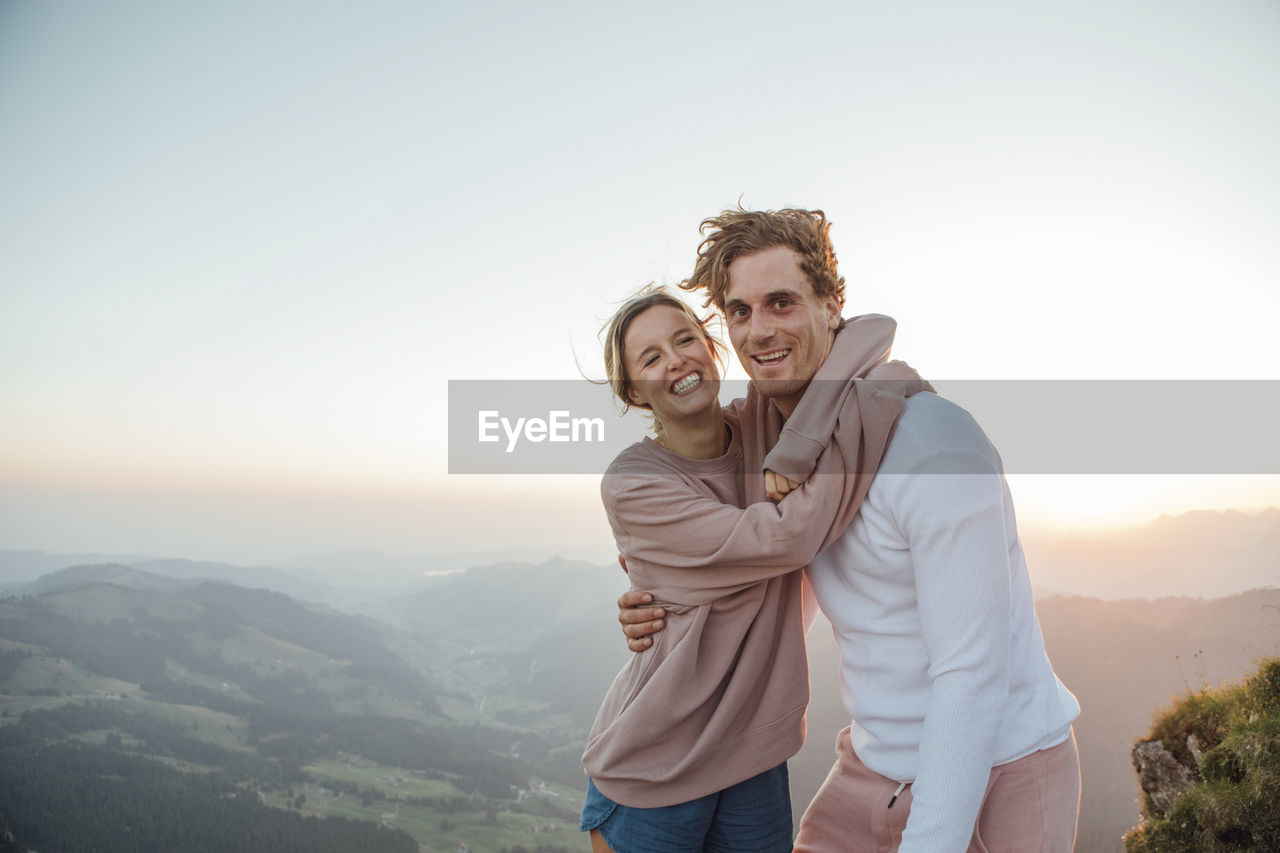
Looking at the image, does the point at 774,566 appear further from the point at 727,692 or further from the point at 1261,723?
the point at 1261,723

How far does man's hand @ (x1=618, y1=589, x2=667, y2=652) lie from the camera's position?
367 centimetres

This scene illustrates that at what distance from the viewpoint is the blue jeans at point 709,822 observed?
3.54 m

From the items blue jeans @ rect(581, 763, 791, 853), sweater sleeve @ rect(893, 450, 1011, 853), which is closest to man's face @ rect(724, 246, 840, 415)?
sweater sleeve @ rect(893, 450, 1011, 853)

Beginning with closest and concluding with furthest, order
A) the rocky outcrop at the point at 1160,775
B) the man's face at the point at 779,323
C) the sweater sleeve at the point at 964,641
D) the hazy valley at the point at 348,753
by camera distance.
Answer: the sweater sleeve at the point at 964,641
the man's face at the point at 779,323
the rocky outcrop at the point at 1160,775
the hazy valley at the point at 348,753

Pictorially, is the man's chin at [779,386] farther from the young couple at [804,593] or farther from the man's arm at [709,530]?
the man's arm at [709,530]

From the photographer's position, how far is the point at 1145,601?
5999 inches

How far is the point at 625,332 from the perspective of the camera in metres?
4.23

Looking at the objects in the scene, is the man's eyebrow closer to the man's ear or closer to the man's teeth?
the man's ear

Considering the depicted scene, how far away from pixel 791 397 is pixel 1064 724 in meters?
1.93

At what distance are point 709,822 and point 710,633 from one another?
40.1 inches

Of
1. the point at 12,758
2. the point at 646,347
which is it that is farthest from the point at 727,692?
the point at 12,758

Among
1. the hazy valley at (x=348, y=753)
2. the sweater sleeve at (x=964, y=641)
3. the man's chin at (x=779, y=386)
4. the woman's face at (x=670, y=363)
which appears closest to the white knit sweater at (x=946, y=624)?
the sweater sleeve at (x=964, y=641)

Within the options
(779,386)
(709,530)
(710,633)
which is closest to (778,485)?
(709,530)

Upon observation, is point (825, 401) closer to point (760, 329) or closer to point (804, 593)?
point (760, 329)
